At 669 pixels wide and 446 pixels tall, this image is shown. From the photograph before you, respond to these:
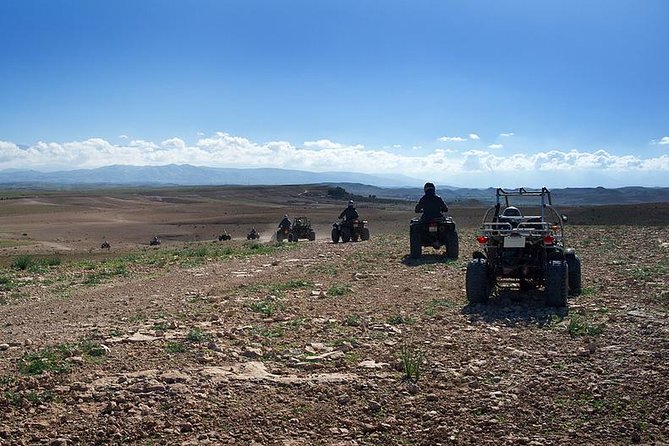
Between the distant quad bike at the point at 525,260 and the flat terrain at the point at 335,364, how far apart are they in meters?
0.34

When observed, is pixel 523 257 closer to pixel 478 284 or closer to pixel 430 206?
Result: pixel 478 284

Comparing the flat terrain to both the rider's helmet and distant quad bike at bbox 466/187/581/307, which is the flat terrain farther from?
the rider's helmet

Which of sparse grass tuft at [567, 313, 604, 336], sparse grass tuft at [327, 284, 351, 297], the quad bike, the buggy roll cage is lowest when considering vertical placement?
the quad bike

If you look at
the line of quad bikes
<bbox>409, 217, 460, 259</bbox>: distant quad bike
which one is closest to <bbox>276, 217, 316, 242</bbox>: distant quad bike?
<bbox>409, 217, 460, 259</bbox>: distant quad bike

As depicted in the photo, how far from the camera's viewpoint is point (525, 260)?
32.7 ft

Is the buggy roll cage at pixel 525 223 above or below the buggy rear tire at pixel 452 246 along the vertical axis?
above

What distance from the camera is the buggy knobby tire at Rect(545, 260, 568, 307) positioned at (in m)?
9.24

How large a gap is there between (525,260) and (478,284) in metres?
0.91

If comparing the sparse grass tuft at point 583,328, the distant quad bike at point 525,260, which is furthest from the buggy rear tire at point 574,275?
the sparse grass tuft at point 583,328

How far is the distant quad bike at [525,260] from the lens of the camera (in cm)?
933

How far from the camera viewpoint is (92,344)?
293 inches

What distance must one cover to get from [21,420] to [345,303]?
228 inches

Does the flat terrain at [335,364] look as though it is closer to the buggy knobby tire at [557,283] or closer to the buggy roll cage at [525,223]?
the buggy knobby tire at [557,283]

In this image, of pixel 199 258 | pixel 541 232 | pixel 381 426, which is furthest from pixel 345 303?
pixel 199 258
